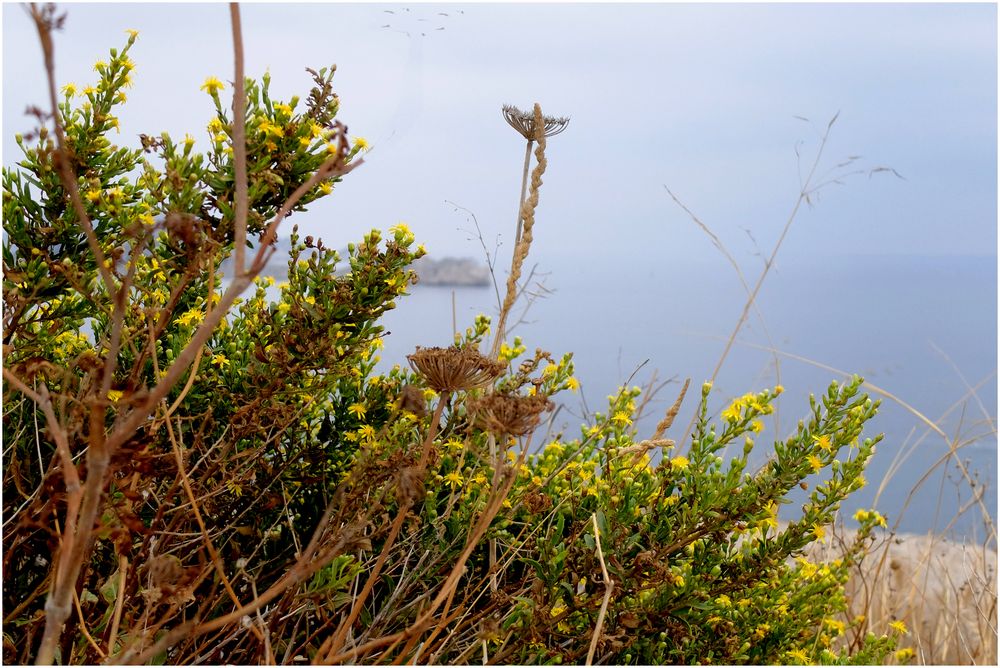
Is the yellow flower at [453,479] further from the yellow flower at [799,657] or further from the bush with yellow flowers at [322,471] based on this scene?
the yellow flower at [799,657]

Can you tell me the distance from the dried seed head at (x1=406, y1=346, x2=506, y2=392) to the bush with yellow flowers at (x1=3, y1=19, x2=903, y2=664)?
28 cm

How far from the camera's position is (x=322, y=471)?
81.9 inches

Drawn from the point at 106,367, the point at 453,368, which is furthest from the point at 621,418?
the point at 106,367

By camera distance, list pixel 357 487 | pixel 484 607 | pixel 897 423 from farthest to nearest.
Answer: pixel 897 423 → pixel 484 607 → pixel 357 487

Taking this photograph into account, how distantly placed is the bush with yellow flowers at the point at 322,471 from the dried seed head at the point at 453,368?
28cm

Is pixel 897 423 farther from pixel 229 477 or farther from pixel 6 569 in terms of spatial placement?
pixel 6 569

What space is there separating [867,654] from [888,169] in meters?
1.67

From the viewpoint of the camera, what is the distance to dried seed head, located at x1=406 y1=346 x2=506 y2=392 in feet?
4.32

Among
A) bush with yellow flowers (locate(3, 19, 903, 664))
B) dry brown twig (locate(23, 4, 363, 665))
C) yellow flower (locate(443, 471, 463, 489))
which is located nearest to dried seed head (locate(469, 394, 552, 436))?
bush with yellow flowers (locate(3, 19, 903, 664))

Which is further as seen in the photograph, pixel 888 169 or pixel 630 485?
pixel 888 169

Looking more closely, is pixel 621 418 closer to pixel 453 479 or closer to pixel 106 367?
pixel 453 479

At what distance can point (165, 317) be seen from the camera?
4.62 ft

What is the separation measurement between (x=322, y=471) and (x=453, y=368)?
88 cm

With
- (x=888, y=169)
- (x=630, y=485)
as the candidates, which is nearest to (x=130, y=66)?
(x=630, y=485)
